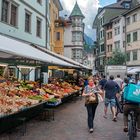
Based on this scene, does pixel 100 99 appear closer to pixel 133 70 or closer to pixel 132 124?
pixel 132 124

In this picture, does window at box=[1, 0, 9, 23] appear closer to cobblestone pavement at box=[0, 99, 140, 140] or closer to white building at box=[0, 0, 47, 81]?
white building at box=[0, 0, 47, 81]

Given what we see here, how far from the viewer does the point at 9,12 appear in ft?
75.0

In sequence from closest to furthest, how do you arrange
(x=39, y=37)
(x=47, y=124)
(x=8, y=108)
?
1. (x=8, y=108)
2. (x=47, y=124)
3. (x=39, y=37)

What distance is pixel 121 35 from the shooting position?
64.6 meters

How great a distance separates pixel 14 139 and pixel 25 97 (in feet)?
11.3

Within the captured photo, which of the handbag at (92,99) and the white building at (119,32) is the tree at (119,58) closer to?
the white building at (119,32)

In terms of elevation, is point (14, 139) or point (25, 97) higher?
point (25, 97)

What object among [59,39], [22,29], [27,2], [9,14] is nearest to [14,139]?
[9,14]

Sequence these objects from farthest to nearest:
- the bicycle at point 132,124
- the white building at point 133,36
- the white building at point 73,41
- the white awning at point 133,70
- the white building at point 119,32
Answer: the white building at point 73,41
the white building at point 119,32
the white building at point 133,36
the white awning at point 133,70
the bicycle at point 132,124

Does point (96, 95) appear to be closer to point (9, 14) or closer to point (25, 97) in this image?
point (25, 97)

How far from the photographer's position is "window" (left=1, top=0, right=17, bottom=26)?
22.2 meters

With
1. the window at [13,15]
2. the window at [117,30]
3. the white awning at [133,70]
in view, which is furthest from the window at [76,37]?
the window at [13,15]

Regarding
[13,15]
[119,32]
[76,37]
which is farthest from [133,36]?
[13,15]

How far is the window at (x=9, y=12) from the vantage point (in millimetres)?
22208
